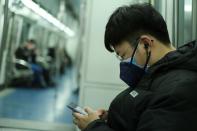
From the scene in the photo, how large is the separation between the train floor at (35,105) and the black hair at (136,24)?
113 inches

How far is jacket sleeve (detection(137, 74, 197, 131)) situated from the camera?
3.38 ft

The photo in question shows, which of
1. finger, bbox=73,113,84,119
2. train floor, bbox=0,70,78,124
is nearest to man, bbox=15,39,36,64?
train floor, bbox=0,70,78,124

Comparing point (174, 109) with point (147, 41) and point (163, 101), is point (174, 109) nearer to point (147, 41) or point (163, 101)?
point (163, 101)

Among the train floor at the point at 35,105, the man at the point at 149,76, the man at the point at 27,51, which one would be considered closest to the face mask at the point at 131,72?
the man at the point at 149,76

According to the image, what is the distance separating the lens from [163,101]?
1047 millimetres

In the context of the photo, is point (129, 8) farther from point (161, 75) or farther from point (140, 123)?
point (140, 123)

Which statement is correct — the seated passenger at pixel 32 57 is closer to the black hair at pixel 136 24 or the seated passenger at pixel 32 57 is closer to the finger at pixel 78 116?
the finger at pixel 78 116

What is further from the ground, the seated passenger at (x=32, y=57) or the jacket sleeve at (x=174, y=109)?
the seated passenger at (x=32, y=57)

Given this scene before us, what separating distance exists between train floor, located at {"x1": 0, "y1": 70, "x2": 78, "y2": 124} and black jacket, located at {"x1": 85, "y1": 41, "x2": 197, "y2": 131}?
2787 mm

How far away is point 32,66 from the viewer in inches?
327

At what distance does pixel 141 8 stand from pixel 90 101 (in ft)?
5.34

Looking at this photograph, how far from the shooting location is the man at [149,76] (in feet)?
3.41

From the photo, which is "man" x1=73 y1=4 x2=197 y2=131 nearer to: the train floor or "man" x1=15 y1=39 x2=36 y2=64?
the train floor

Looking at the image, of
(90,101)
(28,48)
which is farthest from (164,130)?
(28,48)
